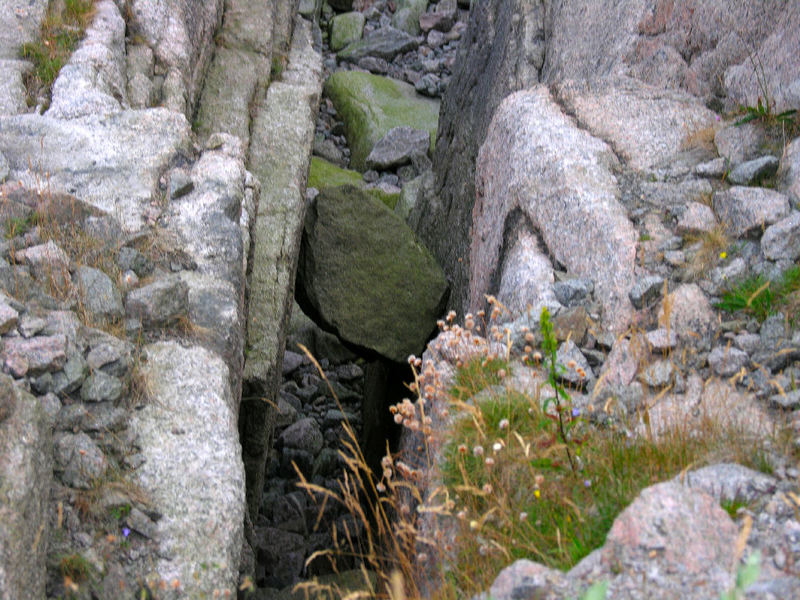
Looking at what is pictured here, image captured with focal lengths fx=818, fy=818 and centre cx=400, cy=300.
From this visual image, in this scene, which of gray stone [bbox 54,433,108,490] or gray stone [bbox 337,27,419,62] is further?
gray stone [bbox 337,27,419,62]

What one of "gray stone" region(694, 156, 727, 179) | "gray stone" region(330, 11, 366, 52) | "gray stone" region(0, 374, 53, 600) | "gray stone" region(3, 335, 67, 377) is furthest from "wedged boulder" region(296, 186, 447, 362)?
"gray stone" region(330, 11, 366, 52)

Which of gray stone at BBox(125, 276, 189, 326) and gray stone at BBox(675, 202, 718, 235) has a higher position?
gray stone at BBox(675, 202, 718, 235)

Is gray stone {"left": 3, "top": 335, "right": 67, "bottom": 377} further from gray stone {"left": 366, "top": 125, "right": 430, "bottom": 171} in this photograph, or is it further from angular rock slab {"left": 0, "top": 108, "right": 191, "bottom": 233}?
gray stone {"left": 366, "top": 125, "right": 430, "bottom": 171}

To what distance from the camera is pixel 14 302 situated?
3.09 meters

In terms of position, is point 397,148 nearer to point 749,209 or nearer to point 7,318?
point 749,209

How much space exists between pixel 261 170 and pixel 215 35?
6.19 ft

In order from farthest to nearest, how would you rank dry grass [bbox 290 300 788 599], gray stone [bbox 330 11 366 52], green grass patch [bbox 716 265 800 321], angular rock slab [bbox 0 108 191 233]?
1. gray stone [bbox 330 11 366 52]
2. angular rock slab [bbox 0 108 191 233]
3. green grass patch [bbox 716 265 800 321]
4. dry grass [bbox 290 300 788 599]

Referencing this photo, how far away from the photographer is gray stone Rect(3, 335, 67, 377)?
9.37ft

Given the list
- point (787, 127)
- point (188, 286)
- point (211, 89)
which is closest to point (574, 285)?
point (787, 127)

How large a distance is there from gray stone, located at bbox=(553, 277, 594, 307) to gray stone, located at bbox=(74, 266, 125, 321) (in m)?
1.96

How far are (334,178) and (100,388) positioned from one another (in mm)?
7441

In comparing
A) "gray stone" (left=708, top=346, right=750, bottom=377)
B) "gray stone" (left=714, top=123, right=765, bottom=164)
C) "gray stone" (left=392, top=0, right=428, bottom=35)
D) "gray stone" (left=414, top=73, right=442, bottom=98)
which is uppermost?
"gray stone" (left=392, top=0, right=428, bottom=35)

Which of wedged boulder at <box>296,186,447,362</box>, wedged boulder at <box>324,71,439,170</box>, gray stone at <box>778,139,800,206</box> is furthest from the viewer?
wedged boulder at <box>324,71,439,170</box>

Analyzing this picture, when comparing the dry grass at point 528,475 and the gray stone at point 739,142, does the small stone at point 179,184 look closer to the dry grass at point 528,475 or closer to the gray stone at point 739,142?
the dry grass at point 528,475
